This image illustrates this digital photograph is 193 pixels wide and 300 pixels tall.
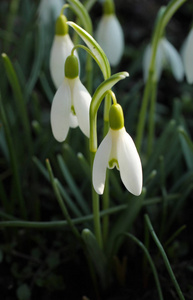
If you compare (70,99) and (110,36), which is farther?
(110,36)

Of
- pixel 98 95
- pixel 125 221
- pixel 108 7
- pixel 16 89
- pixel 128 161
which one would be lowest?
pixel 125 221

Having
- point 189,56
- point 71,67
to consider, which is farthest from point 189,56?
point 71,67

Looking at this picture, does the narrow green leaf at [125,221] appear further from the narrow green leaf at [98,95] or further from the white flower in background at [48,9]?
the white flower in background at [48,9]

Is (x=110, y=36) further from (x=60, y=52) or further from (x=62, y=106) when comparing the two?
(x=62, y=106)

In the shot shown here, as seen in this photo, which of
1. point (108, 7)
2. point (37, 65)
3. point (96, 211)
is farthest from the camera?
point (37, 65)

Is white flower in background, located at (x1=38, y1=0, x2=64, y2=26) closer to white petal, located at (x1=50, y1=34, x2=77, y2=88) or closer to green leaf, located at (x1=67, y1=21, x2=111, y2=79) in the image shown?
white petal, located at (x1=50, y1=34, x2=77, y2=88)

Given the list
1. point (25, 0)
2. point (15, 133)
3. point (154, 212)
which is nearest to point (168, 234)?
point (154, 212)

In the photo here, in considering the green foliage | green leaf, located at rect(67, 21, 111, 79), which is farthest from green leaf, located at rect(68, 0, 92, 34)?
green leaf, located at rect(67, 21, 111, 79)
